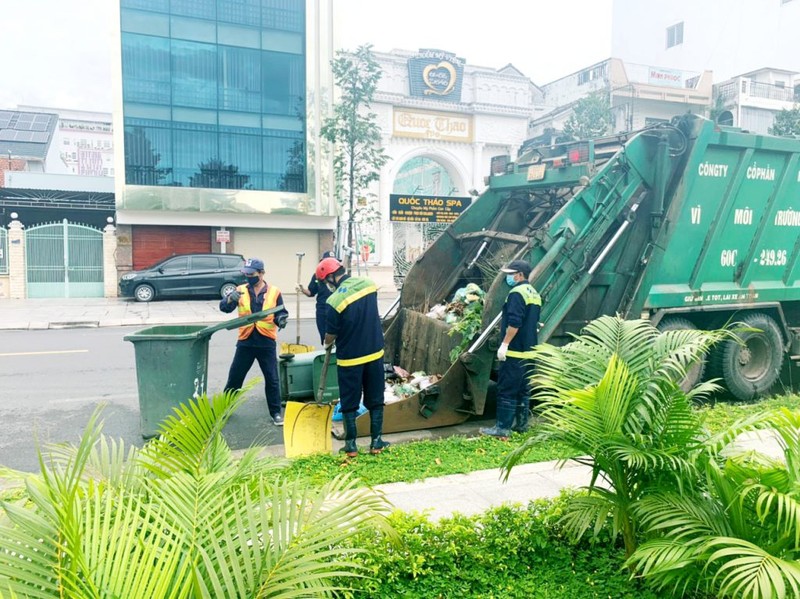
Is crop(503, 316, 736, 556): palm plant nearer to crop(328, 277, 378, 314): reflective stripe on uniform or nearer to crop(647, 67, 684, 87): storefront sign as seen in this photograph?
crop(328, 277, 378, 314): reflective stripe on uniform

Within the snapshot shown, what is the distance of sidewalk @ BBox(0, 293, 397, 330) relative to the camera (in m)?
14.0

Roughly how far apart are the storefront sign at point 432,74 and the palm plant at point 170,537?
24.0 metres

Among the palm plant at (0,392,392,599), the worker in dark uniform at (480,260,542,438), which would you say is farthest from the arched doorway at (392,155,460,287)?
the palm plant at (0,392,392,599)

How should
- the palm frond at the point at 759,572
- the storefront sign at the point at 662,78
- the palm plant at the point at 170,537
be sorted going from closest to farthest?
the palm plant at the point at 170,537, the palm frond at the point at 759,572, the storefront sign at the point at 662,78

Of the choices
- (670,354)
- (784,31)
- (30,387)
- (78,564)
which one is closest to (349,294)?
(670,354)

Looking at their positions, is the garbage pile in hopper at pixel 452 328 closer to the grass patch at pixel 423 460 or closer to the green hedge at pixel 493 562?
the grass patch at pixel 423 460

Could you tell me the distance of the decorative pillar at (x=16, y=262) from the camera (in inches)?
715

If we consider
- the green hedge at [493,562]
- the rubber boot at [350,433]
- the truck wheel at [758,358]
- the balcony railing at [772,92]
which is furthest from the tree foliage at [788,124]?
the green hedge at [493,562]

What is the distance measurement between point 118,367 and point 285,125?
13.9m

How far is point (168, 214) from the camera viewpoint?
2019cm

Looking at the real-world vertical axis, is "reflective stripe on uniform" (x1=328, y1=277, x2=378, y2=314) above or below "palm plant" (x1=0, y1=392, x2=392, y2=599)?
above

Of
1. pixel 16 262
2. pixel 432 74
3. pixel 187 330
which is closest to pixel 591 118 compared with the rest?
pixel 432 74

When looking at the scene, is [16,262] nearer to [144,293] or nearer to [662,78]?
[144,293]

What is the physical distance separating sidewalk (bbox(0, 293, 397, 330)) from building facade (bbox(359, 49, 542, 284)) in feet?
19.4
